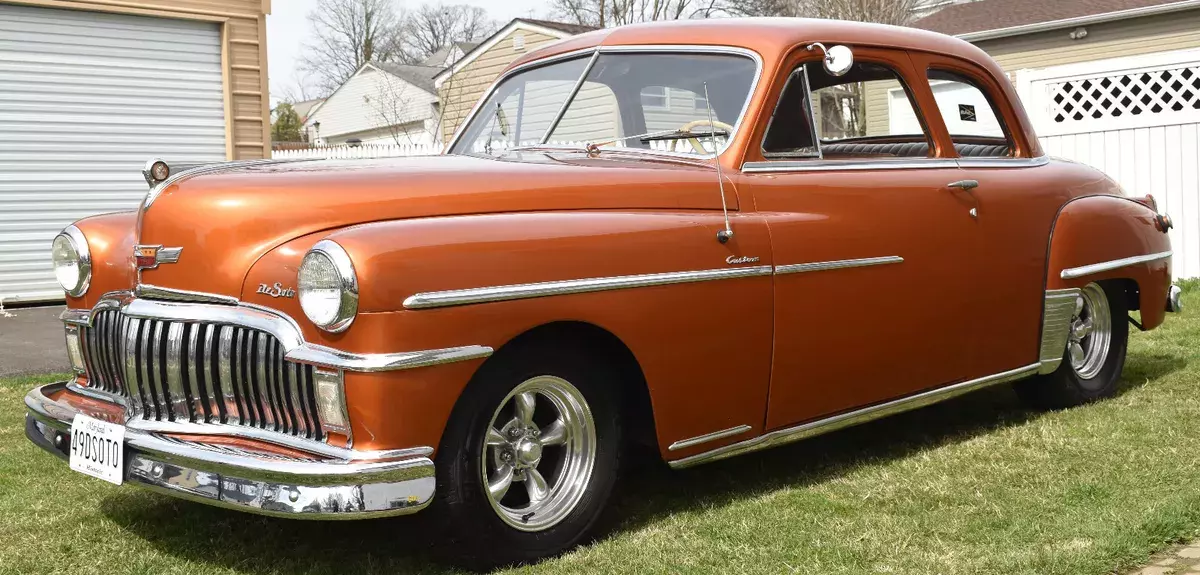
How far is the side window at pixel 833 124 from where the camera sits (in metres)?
4.20

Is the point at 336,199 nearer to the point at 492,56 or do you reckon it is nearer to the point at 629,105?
the point at 629,105

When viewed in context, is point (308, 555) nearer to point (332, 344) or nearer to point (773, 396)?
point (332, 344)

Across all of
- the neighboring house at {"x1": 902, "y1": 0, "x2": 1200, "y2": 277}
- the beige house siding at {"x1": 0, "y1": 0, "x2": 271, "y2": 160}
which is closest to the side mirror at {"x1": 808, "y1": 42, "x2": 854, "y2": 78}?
the neighboring house at {"x1": 902, "y1": 0, "x2": 1200, "y2": 277}

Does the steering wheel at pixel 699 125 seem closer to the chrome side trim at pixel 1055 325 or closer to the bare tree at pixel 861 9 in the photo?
the chrome side trim at pixel 1055 325

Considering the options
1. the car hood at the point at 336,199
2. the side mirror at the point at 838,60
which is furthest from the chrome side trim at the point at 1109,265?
the car hood at the point at 336,199

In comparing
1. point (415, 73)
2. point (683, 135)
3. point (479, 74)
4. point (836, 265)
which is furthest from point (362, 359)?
point (415, 73)

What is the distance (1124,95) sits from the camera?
10.3 m

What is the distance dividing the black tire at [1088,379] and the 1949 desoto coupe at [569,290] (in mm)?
169

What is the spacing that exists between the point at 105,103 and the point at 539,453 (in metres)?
9.12

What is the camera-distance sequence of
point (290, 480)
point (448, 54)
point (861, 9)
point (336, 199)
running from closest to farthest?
1. point (290, 480)
2. point (336, 199)
3. point (861, 9)
4. point (448, 54)

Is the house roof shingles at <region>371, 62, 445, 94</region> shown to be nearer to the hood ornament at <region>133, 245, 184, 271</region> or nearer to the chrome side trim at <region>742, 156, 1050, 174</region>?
the chrome side trim at <region>742, 156, 1050, 174</region>

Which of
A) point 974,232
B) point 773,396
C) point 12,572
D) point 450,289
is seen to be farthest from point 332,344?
point 974,232

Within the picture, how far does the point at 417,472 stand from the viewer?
303 cm

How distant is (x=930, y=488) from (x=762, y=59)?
5.27 ft
